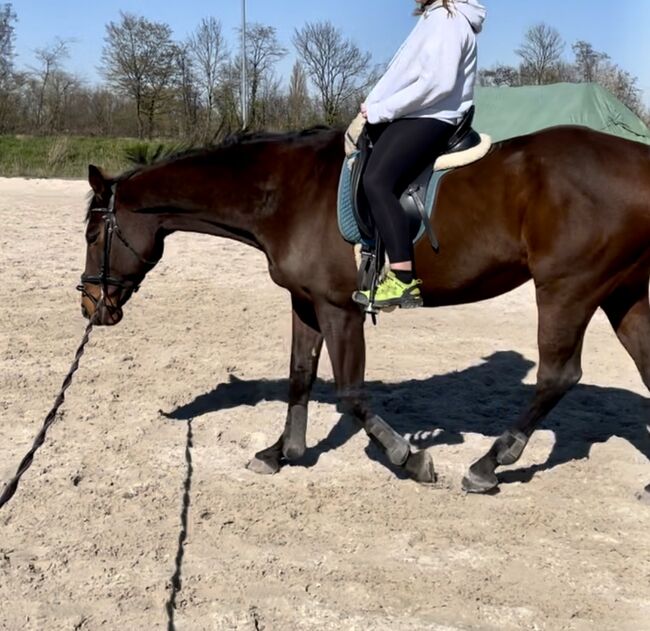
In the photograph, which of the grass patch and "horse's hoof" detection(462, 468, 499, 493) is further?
the grass patch

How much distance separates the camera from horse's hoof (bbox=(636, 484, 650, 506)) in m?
4.49

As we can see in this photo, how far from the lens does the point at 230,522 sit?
4.18 metres

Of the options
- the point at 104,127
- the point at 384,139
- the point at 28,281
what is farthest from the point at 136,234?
the point at 104,127

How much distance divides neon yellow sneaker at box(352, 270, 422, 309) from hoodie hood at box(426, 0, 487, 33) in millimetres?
1351

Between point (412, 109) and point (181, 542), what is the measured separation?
96.5 inches

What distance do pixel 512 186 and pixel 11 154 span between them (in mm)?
25998

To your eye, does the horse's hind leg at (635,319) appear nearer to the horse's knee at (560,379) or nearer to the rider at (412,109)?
the horse's knee at (560,379)

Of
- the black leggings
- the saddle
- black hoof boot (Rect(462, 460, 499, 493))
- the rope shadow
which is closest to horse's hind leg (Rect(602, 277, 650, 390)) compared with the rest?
black hoof boot (Rect(462, 460, 499, 493))

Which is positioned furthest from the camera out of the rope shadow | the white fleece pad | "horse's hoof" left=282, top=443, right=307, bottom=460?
"horse's hoof" left=282, top=443, right=307, bottom=460

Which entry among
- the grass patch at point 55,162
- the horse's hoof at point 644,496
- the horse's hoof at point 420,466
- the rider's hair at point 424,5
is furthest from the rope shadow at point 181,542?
the grass patch at point 55,162

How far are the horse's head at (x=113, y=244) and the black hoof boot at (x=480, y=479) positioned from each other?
226 cm

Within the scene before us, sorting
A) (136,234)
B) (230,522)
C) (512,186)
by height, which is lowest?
A: (230,522)

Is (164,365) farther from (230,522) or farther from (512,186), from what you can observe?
(512,186)

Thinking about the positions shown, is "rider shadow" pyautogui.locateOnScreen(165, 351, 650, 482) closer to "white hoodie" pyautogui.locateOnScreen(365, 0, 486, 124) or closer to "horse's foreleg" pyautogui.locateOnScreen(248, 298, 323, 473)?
"horse's foreleg" pyautogui.locateOnScreen(248, 298, 323, 473)
